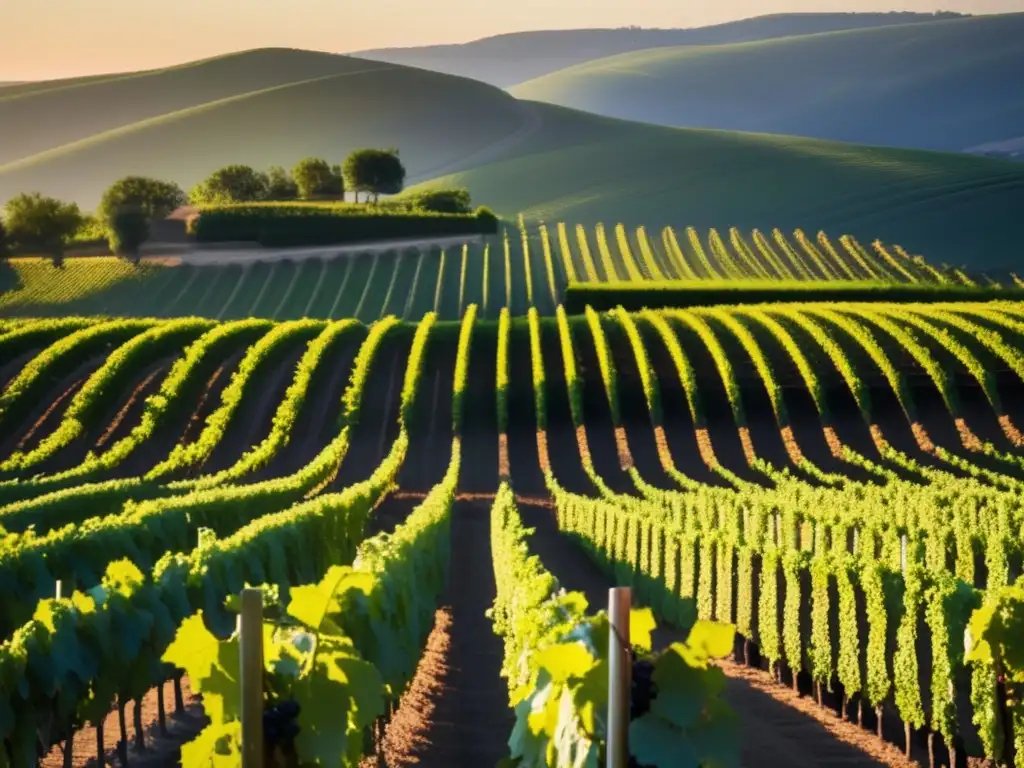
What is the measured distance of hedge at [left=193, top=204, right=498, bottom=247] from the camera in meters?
97.9

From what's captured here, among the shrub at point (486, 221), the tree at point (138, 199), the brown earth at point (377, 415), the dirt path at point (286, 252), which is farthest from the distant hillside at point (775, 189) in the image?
the brown earth at point (377, 415)

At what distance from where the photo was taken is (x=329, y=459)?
48750 millimetres

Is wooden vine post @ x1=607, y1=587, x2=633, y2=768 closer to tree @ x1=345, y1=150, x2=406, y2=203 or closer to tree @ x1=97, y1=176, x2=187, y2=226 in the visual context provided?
tree @ x1=97, y1=176, x2=187, y2=226

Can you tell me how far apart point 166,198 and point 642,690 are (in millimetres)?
108165

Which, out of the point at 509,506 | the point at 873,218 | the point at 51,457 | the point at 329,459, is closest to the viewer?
the point at 509,506

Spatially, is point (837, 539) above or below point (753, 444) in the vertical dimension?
above

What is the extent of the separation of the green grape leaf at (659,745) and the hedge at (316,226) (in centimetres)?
9092

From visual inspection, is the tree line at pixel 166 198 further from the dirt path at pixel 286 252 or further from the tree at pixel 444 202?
the dirt path at pixel 286 252

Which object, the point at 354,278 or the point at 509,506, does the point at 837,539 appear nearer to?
the point at 509,506

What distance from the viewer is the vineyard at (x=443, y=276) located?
8419 centimetres

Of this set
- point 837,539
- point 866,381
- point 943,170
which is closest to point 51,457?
point 866,381

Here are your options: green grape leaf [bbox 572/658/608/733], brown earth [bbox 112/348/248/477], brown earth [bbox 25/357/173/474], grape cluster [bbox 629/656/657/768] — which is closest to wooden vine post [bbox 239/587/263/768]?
green grape leaf [bbox 572/658/608/733]

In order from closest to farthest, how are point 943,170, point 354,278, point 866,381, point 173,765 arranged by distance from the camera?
point 173,765 → point 866,381 → point 354,278 → point 943,170

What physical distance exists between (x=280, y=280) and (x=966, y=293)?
35.8m
